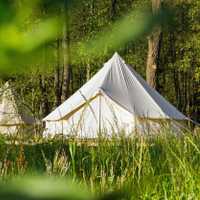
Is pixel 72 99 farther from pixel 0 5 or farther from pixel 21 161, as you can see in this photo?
pixel 0 5

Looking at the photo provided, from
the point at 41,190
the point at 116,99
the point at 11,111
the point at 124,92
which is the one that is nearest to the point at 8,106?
the point at 11,111

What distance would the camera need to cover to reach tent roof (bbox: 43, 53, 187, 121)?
51.3 feet

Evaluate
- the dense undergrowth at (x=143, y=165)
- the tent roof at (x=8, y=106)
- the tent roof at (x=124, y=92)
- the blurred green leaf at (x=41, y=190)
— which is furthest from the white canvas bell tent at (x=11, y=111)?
the tent roof at (x=124, y=92)

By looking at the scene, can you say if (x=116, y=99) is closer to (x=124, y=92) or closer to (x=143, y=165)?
(x=124, y=92)

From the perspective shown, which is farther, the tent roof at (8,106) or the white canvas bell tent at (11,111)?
the white canvas bell tent at (11,111)

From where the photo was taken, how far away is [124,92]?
1554 centimetres

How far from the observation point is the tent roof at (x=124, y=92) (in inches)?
615

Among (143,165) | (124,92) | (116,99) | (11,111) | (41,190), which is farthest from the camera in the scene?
(116,99)

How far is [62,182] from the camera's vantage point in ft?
1.08

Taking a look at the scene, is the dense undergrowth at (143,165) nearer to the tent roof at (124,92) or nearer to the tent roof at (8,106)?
the tent roof at (8,106)

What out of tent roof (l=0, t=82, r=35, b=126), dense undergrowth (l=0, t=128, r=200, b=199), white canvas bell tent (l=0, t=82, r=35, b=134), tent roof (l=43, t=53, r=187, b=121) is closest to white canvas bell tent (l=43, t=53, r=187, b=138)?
tent roof (l=43, t=53, r=187, b=121)

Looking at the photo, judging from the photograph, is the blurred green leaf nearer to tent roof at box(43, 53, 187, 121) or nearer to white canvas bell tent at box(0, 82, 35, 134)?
white canvas bell tent at box(0, 82, 35, 134)

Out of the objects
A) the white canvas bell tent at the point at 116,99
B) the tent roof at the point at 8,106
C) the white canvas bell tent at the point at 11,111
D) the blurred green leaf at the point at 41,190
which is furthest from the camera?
the white canvas bell tent at the point at 116,99

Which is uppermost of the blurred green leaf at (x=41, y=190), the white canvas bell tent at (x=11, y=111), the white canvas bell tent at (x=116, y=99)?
the white canvas bell tent at (x=116, y=99)
